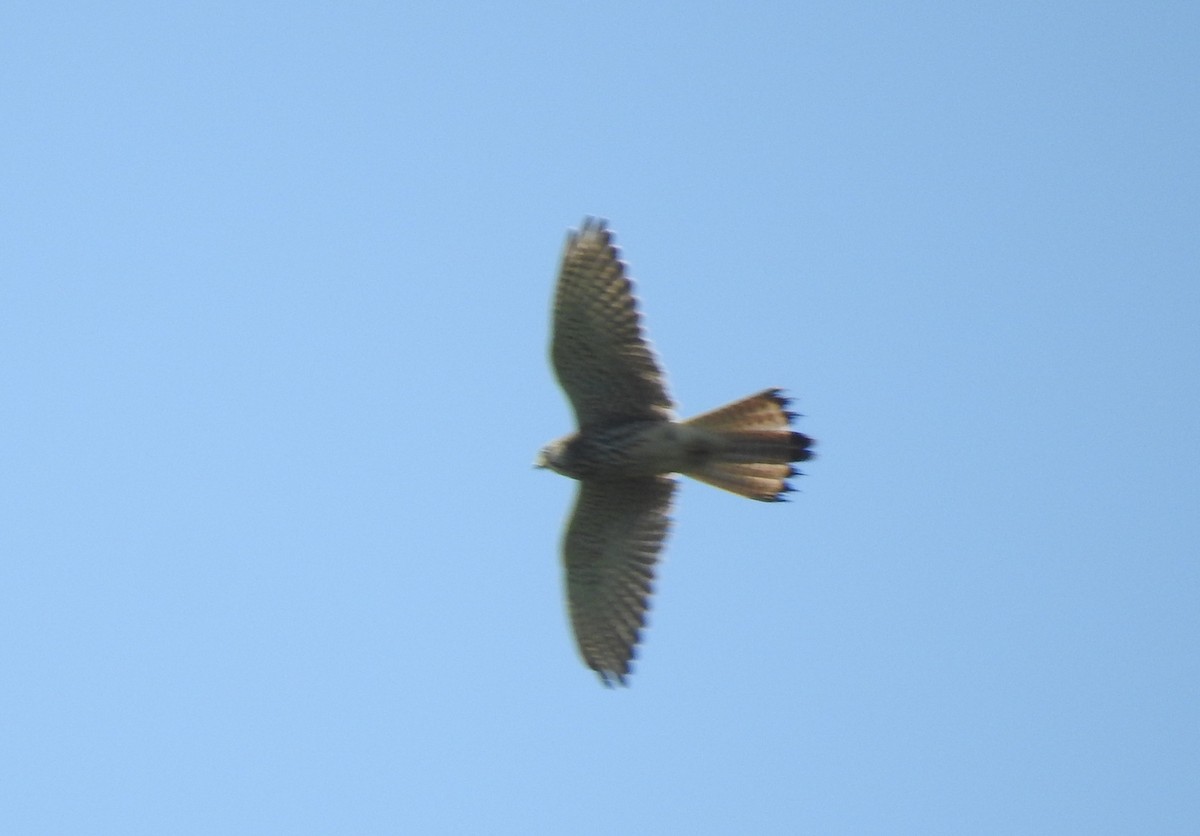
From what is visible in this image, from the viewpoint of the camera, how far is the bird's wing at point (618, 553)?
522 inches

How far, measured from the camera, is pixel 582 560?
44.1ft

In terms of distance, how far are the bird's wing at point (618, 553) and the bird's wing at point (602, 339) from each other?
2.11ft

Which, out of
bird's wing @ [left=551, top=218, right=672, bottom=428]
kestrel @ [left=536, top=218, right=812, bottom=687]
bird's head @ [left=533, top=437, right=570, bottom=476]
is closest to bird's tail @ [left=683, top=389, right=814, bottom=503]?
kestrel @ [left=536, top=218, right=812, bottom=687]

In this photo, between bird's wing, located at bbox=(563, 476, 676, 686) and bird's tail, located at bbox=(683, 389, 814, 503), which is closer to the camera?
bird's tail, located at bbox=(683, 389, 814, 503)

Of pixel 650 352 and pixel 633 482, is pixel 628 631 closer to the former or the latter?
pixel 633 482

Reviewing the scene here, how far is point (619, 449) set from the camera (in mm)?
12781

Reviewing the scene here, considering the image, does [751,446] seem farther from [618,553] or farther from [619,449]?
[618,553]

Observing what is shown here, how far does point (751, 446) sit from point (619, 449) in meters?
0.90

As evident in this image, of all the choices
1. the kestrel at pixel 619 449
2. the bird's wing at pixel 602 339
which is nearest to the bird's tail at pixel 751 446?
the kestrel at pixel 619 449

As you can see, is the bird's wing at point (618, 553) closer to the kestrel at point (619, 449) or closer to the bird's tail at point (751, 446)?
the kestrel at point (619, 449)

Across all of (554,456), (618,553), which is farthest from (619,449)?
(618,553)

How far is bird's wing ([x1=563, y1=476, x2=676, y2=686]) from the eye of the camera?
1327 cm

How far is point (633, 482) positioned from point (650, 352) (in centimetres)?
110

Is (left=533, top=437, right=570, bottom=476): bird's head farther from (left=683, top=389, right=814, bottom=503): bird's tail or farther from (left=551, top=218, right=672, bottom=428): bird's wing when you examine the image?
(left=683, top=389, right=814, bottom=503): bird's tail
